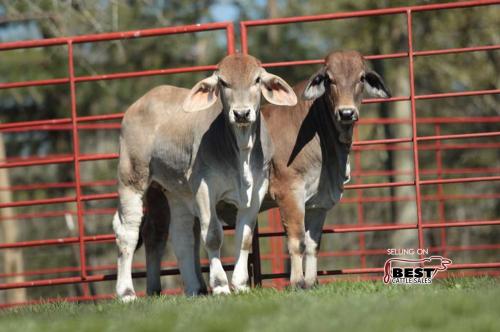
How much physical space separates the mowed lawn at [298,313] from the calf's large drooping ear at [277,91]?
1.72 metres

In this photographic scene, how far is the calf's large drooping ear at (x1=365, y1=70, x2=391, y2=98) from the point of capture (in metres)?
10.1

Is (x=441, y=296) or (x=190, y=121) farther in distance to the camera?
(x=190, y=121)

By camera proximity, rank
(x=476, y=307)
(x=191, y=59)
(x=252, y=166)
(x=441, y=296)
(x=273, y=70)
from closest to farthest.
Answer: (x=476, y=307) < (x=441, y=296) < (x=252, y=166) < (x=273, y=70) < (x=191, y=59)

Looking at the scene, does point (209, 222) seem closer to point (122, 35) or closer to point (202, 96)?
point (202, 96)

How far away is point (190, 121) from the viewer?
10.2 m

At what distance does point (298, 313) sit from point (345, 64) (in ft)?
10.6

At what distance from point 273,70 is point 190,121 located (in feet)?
43.7

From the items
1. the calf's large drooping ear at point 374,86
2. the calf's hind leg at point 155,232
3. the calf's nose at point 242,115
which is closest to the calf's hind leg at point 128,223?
the calf's hind leg at point 155,232

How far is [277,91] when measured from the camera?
9.74 metres

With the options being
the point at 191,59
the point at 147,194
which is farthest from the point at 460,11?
the point at 147,194

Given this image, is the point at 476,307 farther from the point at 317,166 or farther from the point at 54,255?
the point at 54,255

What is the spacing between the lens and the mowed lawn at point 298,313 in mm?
6801

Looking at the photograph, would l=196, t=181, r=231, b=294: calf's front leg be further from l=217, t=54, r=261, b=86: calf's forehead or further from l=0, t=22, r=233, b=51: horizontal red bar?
l=0, t=22, r=233, b=51: horizontal red bar

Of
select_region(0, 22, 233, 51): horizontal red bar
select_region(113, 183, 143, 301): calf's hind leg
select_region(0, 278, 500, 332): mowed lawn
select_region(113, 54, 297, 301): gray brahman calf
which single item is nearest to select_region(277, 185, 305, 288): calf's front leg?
select_region(113, 54, 297, 301): gray brahman calf
